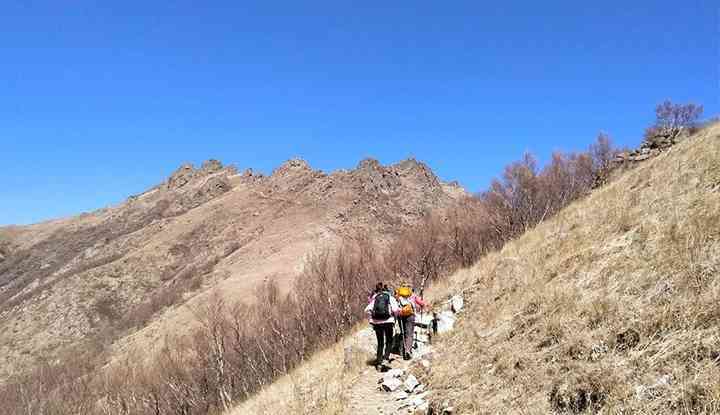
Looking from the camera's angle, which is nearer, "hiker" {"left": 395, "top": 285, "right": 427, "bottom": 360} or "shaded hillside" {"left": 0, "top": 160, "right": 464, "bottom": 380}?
"hiker" {"left": 395, "top": 285, "right": 427, "bottom": 360}

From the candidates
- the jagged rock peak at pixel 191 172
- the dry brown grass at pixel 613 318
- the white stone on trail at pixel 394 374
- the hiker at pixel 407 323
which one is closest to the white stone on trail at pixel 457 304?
the dry brown grass at pixel 613 318

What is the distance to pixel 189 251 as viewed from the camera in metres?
54.2

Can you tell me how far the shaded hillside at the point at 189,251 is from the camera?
143 ft

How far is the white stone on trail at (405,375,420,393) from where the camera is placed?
32.0 feet

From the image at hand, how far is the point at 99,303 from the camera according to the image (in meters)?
48.8

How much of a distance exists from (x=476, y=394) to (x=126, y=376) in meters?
30.7

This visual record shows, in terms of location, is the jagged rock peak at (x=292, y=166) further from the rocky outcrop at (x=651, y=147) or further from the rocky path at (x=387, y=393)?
the rocky path at (x=387, y=393)

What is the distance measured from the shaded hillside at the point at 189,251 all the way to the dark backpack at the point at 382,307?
86.4 feet

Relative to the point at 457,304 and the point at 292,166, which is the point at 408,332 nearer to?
the point at 457,304

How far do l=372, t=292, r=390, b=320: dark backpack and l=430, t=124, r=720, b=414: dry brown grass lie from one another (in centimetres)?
156

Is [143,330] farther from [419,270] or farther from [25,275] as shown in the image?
[25,275]

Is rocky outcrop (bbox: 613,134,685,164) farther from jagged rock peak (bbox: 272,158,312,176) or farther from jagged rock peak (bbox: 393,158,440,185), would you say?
jagged rock peak (bbox: 272,158,312,176)

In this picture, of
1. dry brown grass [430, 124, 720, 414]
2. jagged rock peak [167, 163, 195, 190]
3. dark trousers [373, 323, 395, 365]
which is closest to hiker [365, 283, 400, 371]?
dark trousers [373, 323, 395, 365]

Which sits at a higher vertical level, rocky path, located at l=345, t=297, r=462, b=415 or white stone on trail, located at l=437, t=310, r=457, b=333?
white stone on trail, located at l=437, t=310, r=457, b=333
